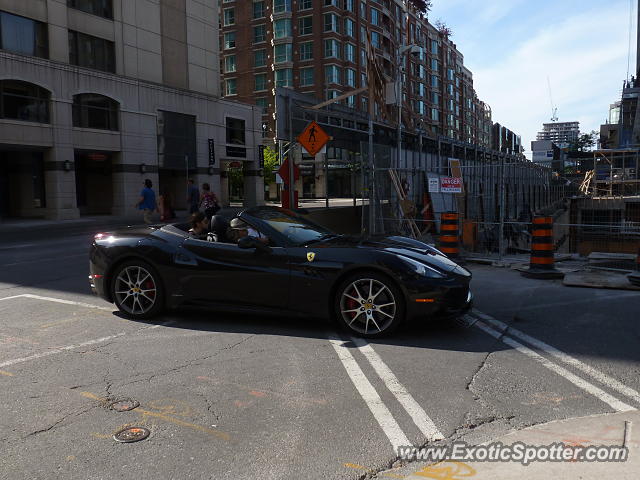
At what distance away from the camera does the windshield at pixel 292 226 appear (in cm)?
591

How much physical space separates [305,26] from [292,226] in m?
58.6

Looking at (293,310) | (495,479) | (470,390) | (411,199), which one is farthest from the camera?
(411,199)

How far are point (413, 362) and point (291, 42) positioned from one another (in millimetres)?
60383

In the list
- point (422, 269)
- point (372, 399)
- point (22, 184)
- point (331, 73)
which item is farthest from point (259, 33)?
point (372, 399)

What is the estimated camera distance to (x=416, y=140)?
87.7 ft

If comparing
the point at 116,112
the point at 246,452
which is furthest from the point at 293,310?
the point at 116,112

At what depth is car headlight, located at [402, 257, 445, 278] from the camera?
530cm

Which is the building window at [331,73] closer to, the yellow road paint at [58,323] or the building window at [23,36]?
the building window at [23,36]

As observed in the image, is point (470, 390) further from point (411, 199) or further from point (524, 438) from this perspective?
point (411, 199)

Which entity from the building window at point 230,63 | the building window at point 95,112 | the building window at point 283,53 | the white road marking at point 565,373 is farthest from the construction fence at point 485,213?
the building window at point 230,63

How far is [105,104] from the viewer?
29.8 m

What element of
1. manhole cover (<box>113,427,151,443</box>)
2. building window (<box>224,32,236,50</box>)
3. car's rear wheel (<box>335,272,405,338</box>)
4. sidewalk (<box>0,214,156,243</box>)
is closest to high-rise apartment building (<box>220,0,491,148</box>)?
building window (<box>224,32,236,50</box>)

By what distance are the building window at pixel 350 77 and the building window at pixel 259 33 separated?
10.6 m

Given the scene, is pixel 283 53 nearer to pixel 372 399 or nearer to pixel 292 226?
pixel 292 226
